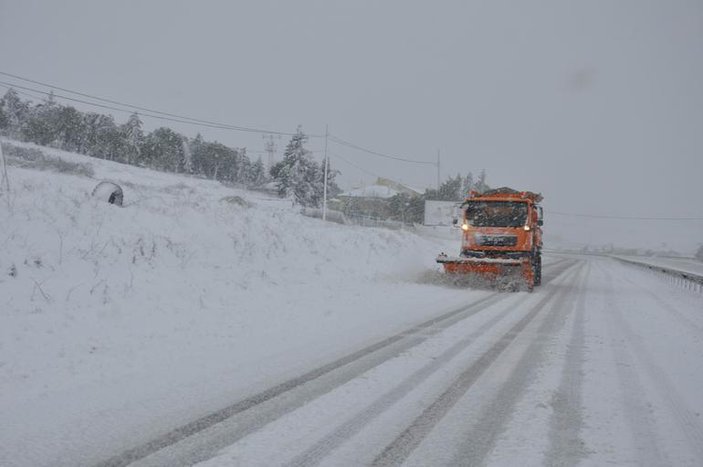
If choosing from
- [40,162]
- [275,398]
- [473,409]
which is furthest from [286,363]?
[40,162]

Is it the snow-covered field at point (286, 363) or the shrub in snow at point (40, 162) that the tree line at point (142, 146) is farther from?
the snow-covered field at point (286, 363)

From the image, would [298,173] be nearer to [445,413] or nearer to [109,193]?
[109,193]

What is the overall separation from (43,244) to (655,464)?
30.3 feet

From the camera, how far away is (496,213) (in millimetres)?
16609

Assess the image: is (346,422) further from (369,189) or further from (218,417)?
(369,189)

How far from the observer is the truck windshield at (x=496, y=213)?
1639cm

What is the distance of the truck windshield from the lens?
16.4 meters

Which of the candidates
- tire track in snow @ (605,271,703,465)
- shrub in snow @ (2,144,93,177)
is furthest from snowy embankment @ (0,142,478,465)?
shrub in snow @ (2,144,93,177)

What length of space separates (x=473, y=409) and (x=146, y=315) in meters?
5.37

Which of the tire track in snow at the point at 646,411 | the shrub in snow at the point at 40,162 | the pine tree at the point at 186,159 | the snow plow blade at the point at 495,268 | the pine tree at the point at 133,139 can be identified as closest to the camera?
the tire track in snow at the point at 646,411

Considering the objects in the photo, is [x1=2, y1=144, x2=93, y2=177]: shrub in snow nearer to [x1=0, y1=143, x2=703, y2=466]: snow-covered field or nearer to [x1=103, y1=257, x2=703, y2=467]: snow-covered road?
[x1=0, y1=143, x2=703, y2=466]: snow-covered field

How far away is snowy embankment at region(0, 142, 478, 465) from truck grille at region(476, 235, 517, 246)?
2.67 metres

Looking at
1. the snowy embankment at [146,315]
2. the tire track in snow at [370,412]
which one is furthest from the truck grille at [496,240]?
the tire track in snow at [370,412]

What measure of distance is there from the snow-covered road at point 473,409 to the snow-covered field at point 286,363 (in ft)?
0.07
